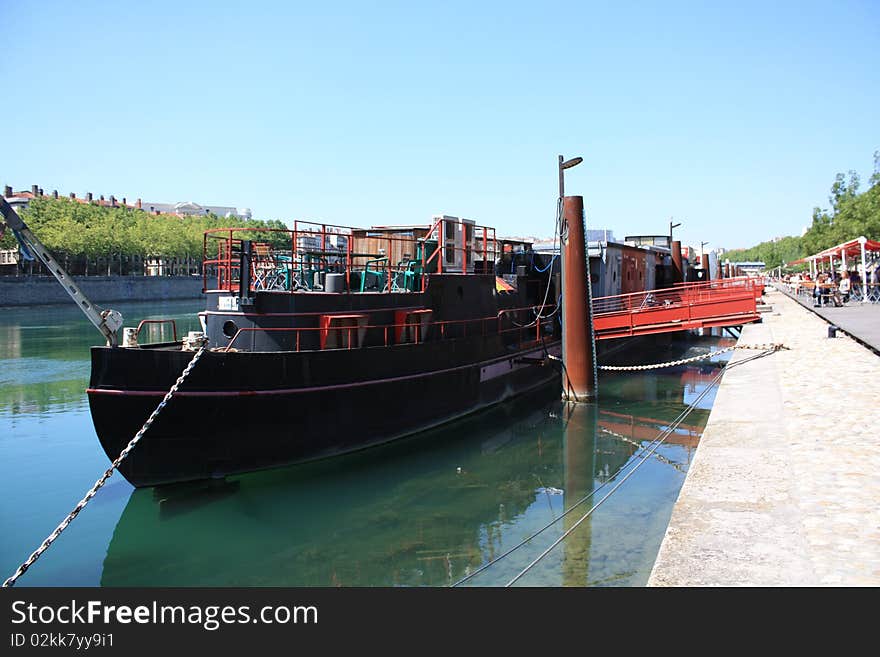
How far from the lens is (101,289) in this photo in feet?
221

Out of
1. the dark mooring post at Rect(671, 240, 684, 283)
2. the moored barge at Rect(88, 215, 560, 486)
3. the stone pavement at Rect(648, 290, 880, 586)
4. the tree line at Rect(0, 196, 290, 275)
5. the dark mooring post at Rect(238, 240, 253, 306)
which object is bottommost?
the stone pavement at Rect(648, 290, 880, 586)

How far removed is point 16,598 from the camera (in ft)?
17.8

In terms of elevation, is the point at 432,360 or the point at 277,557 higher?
the point at 432,360

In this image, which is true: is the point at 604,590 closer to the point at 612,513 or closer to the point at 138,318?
the point at 612,513

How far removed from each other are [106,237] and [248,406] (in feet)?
232

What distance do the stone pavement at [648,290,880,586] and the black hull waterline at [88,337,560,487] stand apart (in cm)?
617

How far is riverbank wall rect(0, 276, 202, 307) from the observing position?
57906mm

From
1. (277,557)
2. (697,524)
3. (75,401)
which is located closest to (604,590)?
(697,524)

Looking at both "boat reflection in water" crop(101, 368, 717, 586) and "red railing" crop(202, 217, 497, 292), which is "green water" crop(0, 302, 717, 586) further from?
"red railing" crop(202, 217, 497, 292)

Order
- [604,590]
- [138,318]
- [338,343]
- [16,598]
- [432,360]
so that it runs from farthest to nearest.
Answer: [138,318], [432,360], [338,343], [16,598], [604,590]

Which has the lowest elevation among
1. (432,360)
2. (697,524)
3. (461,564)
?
(461,564)

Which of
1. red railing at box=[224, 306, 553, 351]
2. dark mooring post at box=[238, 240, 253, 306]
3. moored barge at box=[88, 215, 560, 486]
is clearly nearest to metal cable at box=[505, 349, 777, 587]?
moored barge at box=[88, 215, 560, 486]

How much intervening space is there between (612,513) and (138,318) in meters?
47.8

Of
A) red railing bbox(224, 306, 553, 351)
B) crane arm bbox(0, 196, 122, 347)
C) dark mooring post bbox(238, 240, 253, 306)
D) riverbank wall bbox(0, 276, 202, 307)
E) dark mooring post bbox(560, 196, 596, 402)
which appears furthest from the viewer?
riverbank wall bbox(0, 276, 202, 307)
